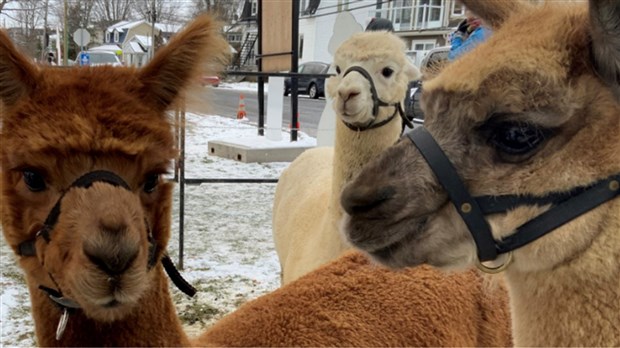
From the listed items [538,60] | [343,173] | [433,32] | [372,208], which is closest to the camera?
[538,60]

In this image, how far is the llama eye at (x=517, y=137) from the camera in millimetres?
1375

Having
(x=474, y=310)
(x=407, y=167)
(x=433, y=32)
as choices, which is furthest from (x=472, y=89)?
(x=433, y=32)

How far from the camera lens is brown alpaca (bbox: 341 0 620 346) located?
136 cm

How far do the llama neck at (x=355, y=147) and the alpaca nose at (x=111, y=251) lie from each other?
2035 millimetres

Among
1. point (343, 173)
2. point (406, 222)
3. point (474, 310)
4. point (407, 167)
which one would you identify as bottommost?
point (474, 310)

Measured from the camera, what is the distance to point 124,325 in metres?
1.67

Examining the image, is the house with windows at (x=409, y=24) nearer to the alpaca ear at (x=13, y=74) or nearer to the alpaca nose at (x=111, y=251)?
the alpaca ear at (x=13, y=74)

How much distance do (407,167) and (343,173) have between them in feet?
6.47

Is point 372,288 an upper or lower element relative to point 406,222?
lower

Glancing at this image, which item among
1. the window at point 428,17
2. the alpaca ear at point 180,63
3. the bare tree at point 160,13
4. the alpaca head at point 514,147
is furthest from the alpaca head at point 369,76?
the window at point 428,17

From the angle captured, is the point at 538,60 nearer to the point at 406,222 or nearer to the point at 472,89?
the point at 472,89

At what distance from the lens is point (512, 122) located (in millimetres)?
1382

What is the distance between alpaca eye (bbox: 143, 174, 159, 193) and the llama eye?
3.28 feet

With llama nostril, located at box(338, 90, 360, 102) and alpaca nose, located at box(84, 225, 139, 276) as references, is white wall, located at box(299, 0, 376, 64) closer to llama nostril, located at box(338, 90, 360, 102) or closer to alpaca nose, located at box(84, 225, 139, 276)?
llama nostril, located at box(338, 90, 360, 102)
